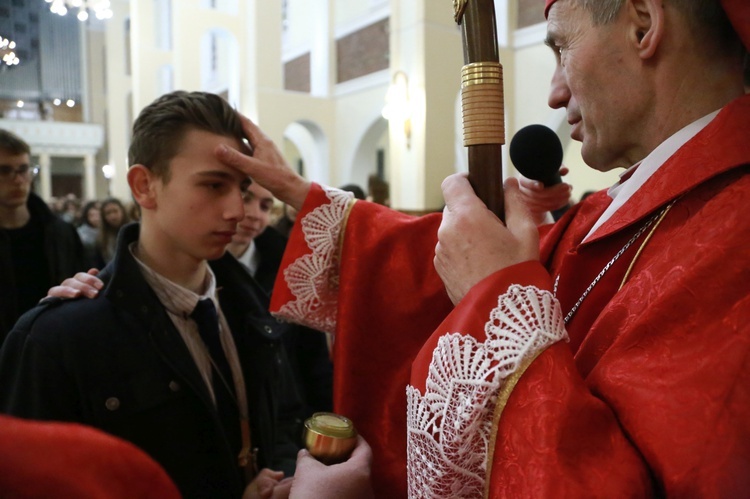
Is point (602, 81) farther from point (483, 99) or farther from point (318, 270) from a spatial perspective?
point (318, 270)

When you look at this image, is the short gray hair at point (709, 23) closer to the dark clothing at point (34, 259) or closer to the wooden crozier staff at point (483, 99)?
the wooden crozier staff at point (483, 99)

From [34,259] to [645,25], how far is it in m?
3.03

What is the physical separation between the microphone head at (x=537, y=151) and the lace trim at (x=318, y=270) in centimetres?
44

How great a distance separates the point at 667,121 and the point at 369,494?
2.74 feet

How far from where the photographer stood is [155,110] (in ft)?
5.24

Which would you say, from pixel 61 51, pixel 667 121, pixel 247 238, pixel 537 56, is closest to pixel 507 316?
pixel 667 121

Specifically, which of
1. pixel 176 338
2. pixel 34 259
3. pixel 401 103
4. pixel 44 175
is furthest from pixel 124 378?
pixel 44 175

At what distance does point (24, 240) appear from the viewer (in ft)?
9.64

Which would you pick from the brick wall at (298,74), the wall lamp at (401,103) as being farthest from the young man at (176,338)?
the brick wall at (298,74)

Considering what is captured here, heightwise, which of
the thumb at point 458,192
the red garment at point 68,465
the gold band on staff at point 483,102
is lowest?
the red garment at point 68,465

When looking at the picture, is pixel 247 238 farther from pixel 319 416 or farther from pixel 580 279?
pixel 580 279

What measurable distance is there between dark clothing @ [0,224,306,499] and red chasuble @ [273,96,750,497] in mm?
679

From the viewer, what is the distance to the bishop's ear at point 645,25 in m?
0.87

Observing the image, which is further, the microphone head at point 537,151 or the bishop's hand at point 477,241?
the microphone head at point 537,151
